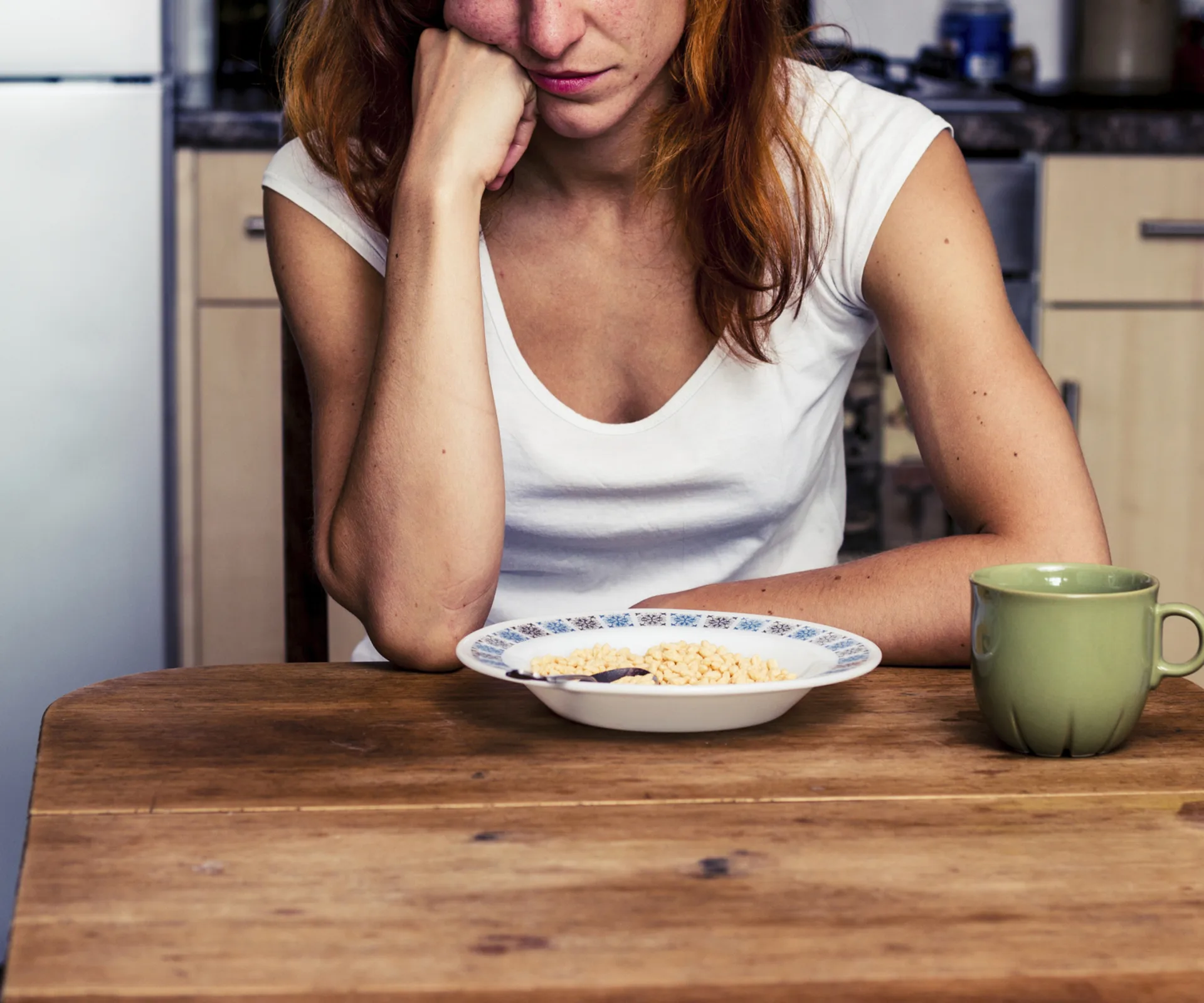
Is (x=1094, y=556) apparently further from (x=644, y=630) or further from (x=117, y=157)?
(x=117, y=157)

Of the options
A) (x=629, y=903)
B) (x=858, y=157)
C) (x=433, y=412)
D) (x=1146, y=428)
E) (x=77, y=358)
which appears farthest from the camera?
(x=1146, y=428)

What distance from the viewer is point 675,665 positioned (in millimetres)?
715

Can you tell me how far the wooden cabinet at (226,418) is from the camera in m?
2.06

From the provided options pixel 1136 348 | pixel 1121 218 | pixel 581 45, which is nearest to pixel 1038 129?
pixel 1121 218

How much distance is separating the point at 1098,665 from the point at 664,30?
1.96 feet

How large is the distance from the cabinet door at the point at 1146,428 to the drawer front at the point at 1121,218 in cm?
7

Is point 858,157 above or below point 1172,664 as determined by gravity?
above

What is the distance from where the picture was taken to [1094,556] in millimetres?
905

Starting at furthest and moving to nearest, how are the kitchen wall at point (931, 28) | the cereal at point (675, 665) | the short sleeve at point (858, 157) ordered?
the kitchen wall at point (931, 28) → the short sleeve at point (858, 157) → the cereal at point (675, 665)

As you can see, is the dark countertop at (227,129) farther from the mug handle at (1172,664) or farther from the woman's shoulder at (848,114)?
the mug handle at (1172,664)

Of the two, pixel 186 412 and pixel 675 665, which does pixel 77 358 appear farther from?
pixel 675 665

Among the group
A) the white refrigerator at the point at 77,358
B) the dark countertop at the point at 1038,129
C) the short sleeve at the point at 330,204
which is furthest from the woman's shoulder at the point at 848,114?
the white refrigerator at the point at 77,358

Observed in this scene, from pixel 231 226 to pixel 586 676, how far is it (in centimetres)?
153

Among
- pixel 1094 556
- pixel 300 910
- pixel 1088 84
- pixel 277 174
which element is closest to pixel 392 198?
pixel 277 174
